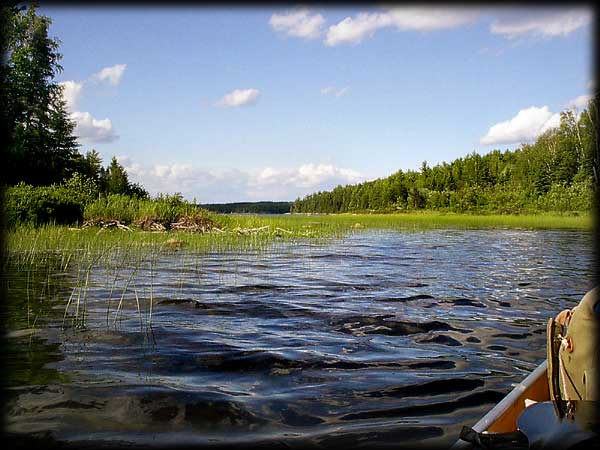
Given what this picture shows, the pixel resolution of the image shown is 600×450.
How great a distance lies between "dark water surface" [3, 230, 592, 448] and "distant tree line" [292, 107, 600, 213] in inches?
1526

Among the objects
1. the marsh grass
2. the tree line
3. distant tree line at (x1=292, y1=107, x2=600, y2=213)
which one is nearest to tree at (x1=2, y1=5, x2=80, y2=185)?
the tree line

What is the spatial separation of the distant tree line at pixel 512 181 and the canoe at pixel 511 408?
42.2 meters

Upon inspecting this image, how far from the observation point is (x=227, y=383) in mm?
3934

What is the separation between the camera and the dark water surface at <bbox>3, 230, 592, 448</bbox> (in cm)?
314

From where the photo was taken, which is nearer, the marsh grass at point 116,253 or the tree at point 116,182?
the marsh grass at point 116,253

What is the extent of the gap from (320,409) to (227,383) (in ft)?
2.90

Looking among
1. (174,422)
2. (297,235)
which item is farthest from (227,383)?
(297,235)

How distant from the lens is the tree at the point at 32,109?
3008 centimetres

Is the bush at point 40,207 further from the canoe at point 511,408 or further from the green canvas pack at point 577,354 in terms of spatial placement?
the green canvas pack at point 577,354

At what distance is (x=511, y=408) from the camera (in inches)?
103

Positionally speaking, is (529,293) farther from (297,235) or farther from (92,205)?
(92,205)

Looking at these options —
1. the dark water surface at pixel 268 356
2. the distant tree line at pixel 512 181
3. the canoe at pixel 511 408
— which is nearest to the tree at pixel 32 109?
the dark water surface at pixel 268 356

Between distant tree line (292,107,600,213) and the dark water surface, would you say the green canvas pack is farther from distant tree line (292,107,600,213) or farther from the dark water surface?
distant tree line (292,107,600,213)

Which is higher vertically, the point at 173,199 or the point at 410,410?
the point at 173,199
